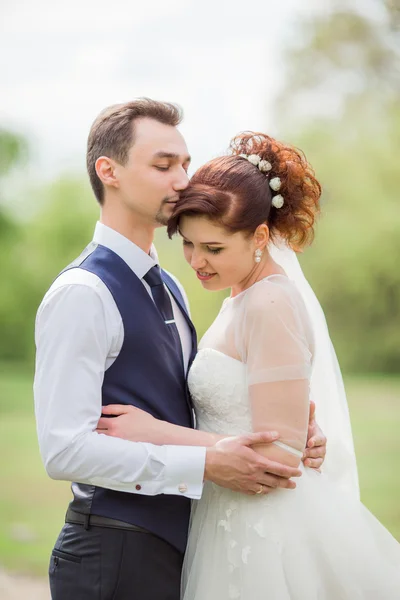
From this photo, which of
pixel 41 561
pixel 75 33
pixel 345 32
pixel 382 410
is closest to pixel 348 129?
pixel 345 32

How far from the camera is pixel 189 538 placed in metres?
2.22

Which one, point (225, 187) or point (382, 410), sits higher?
point (225, 187)

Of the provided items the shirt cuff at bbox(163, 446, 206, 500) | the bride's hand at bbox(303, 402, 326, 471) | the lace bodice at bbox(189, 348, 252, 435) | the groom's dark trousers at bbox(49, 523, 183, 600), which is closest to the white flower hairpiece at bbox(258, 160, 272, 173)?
the lace bodice at bbox(189, 348, 252, 435)

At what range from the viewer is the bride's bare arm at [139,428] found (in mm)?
2006

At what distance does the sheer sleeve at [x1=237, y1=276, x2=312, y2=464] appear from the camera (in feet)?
6.80

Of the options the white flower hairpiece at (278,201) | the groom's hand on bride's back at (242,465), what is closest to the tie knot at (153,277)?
the white flower hairpiece at (278,201)

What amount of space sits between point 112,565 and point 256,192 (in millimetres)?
1058

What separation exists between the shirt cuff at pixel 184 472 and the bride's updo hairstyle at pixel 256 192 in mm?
615

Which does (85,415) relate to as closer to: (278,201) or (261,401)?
(261,401)

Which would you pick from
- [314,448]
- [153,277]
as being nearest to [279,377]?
[314,448]

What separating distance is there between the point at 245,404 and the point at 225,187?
1.95 ft

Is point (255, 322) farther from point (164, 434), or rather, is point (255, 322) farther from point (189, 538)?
point (189, 538)

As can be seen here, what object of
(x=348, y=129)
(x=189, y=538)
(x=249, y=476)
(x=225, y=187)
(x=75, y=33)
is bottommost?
(x=189, y=538)

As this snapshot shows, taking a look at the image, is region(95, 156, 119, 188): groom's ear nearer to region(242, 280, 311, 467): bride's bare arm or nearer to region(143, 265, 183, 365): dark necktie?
region(143, 265, 183, 365): dark necktie
